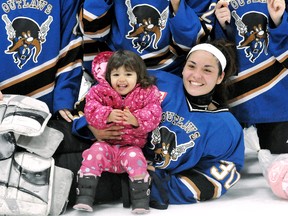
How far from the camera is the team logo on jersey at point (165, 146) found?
1773 millimetres

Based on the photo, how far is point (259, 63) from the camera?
1.96 metres

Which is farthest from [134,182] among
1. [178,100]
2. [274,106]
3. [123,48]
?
[274,106]

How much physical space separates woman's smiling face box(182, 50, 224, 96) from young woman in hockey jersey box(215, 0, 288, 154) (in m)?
0.15

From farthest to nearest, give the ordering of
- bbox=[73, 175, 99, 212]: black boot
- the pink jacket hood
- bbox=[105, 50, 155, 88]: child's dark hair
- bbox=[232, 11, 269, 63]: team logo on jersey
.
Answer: bbox=[232, 11, 269, 63]: team logo on jersey, the pink jacket hood, bbox=[105, 50, 155, 88]: child's dark hair, bbox=[73, 175, 99, 212]: black boot

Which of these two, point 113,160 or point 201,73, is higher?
point 201,73

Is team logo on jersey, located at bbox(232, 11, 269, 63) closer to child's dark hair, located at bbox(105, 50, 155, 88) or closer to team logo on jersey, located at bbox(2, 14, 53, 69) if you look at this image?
child's dark hair, located at bbox(105, 50, 155, 88)

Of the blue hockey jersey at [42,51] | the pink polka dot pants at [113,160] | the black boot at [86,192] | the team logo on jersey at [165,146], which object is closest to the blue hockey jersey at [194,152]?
the team logo on jersey at [165,146]

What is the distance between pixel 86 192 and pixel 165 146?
30cm

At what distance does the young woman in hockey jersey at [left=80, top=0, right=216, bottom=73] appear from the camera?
6.05 feet

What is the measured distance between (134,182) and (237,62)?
1.85ft

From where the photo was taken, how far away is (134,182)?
5.45ft

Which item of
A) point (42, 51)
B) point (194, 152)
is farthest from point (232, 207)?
point (42, 51)

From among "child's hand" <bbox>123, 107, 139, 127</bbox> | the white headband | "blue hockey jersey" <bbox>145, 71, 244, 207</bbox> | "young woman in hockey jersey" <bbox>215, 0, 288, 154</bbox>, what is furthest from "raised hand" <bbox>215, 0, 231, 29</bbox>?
"child's hand" <bbox>123, 107, 139, 127</bbox>

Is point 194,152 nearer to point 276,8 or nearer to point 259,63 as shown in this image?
point 259,63
